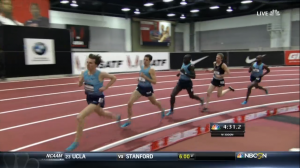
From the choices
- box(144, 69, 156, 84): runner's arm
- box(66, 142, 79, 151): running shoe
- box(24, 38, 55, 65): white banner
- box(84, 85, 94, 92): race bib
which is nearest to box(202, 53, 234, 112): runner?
box(144, 69, 156, 84): runner's arm

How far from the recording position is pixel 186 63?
9.04 feet

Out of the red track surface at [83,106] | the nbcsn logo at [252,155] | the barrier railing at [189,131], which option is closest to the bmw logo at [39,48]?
the red track surface at [83,106]

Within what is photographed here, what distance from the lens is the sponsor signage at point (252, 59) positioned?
246 cm

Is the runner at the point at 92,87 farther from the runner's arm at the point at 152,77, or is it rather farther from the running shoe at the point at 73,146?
the runner's arm at the point at 152,77

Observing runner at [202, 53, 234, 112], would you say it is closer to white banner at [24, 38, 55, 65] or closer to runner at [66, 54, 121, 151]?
runner at [66, 54, 121, 151]

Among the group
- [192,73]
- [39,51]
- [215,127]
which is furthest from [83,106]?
[192,73]

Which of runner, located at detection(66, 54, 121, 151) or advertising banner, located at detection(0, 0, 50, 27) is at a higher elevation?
advertising banner, located at detection(0, 0, 50, 27)

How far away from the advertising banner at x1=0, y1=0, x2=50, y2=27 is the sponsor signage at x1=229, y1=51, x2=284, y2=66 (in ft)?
6.35

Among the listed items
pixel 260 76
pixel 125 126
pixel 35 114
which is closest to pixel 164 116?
pixel 125 126

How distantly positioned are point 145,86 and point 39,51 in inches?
62.8

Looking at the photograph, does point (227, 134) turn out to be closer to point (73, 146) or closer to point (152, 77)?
point (73, 146)

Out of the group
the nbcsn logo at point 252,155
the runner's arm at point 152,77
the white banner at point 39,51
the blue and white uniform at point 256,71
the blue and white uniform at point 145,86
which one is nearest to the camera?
the nbcsn logo at point 252,155

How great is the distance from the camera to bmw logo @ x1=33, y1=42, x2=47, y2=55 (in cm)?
194

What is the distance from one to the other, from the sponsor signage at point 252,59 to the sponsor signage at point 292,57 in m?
0.06
